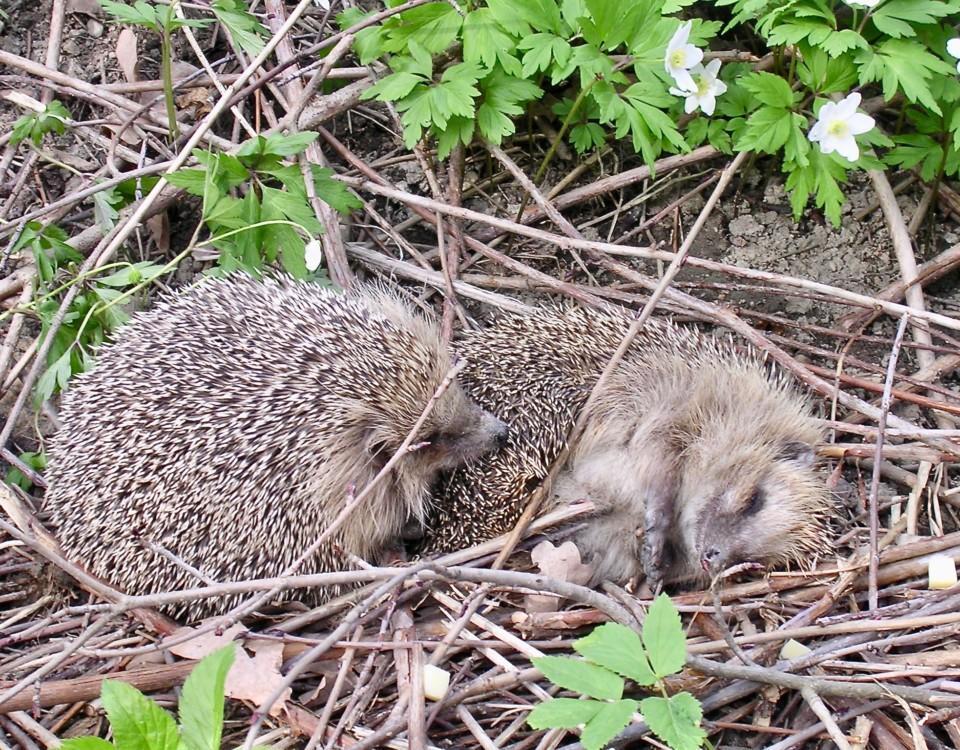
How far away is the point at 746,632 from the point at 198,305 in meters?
2.19

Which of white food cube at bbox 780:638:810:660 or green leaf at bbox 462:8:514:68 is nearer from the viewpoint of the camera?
white food cube at bbox 780:638:810:660

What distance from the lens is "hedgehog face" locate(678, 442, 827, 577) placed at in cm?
339

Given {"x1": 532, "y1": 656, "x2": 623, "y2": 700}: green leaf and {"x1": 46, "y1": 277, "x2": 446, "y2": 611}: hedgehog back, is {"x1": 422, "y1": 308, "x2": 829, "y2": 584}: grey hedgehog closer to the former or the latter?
{"x1": 46, "y1": 277, "x2": 446, "y2": 611}: hedgehog back

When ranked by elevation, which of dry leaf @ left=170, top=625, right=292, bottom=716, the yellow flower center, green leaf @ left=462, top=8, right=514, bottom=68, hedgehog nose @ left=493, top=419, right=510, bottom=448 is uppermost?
green leaf @ left=462, top=8, right=514, bottom=68

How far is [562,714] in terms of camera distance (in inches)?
89.7

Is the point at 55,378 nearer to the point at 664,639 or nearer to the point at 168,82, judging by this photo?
the point at 168,82

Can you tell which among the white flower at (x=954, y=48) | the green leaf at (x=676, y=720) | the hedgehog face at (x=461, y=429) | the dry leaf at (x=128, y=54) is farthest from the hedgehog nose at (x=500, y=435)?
the dry leaf at (x=128, y=54)

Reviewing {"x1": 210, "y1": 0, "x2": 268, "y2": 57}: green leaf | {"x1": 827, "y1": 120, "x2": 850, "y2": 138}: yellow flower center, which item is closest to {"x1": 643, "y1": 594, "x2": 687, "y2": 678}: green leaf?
{"x1": 827, "y1": 120, "x2": 850, "y2": 138}: yellow flower center

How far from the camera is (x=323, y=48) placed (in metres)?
4.26

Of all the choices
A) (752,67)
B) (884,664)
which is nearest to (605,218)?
(752,67)

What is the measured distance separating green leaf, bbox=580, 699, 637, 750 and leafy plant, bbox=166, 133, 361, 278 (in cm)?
209

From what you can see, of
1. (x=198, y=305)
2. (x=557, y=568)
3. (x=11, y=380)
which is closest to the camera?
(x=557, y=568)

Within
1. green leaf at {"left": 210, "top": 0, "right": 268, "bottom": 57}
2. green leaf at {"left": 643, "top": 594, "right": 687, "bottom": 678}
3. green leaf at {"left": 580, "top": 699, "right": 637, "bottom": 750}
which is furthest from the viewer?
green leaf at {"left": 210, "top": 0, "right": 268, "bottom": 57}

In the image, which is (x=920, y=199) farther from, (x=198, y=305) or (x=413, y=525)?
(x=198, y=305)
